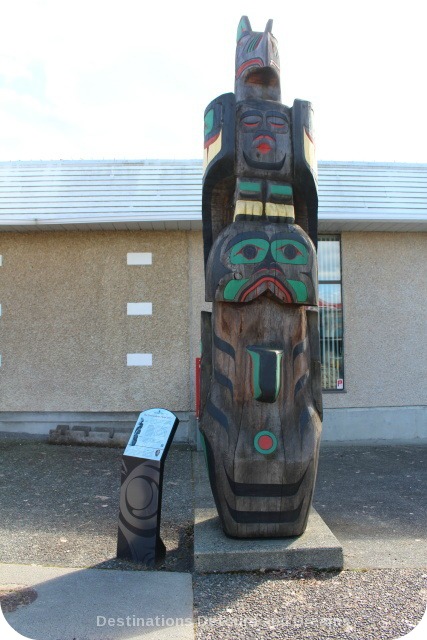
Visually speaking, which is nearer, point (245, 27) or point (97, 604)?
point (97, 604)

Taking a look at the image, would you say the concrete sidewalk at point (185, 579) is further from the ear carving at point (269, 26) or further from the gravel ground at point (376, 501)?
the ear carving at point (269, 26)

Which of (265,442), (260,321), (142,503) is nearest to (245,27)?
(260,321)

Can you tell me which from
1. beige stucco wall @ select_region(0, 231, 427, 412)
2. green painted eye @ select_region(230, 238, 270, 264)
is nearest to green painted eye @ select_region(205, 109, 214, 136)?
green painted eye @ select_region(230, 238, 270, 264)

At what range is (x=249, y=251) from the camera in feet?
13.1

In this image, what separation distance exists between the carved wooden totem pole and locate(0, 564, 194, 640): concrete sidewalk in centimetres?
75

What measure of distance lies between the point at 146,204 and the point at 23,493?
4334 mm

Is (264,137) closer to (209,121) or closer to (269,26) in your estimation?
(209,121)

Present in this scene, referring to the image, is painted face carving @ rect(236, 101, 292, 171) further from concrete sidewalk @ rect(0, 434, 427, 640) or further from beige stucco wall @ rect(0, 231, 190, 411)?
beige stucco wall @ rect(0, 231, 190, 411)

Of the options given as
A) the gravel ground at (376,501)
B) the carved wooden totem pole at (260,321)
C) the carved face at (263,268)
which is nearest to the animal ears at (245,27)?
the carved wooden totem pole at (260,321)

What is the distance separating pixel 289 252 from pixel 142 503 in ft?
6.96

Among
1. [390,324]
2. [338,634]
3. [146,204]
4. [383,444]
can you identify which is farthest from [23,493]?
[390,324]

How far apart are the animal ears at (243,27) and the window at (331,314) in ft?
13.7

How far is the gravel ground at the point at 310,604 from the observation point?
9.53 ft

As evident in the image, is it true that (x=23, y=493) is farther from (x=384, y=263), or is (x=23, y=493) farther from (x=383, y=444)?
(x=384, y=263)
